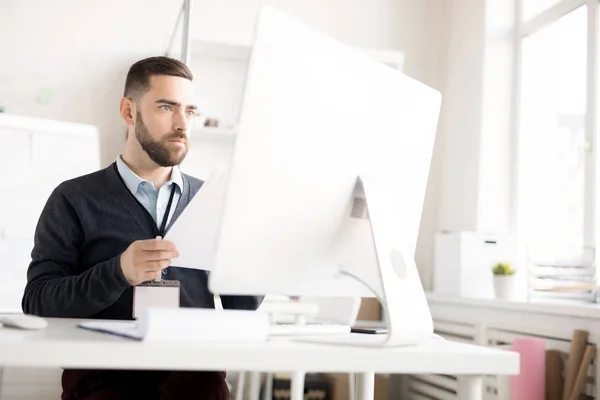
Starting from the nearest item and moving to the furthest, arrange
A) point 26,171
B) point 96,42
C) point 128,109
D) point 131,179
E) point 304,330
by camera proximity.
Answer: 1. point 304,330
2. point 131,179
3. point 128,109
4. point 26,171
5. point 96,42

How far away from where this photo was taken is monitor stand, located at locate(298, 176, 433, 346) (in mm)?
1072

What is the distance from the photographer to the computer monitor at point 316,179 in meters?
1.01

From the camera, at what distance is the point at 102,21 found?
12.6 feet

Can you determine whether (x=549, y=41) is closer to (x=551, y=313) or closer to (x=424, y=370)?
(x=551, y=313)

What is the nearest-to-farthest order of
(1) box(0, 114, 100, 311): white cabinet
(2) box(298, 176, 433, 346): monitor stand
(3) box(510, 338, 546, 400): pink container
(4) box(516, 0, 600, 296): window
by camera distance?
(2) box(298, 176, 433, 346): monitor stand → (3) box(510, 338, 546, 400): pink container → (1) box(0, 114, 100, 311): white cabinet → (4) box(516, 0, 600, 296): window

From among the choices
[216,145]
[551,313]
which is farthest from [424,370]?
[216,145]

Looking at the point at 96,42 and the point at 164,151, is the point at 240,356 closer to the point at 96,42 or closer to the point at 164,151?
the point at 164,151

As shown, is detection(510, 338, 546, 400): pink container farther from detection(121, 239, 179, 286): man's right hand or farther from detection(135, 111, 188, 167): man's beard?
detection(121, 239, 179, 286): man's right hand

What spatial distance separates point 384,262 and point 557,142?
285cm

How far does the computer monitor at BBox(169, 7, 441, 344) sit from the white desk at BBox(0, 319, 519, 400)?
77 mm

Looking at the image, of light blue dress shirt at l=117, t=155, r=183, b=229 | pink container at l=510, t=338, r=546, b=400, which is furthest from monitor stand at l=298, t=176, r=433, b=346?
pink container at l=510, t=338, r=546, b=400

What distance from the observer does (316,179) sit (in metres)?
1.09

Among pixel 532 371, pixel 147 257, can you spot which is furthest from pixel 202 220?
pixel 532 371

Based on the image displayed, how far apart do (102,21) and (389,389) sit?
248cm
